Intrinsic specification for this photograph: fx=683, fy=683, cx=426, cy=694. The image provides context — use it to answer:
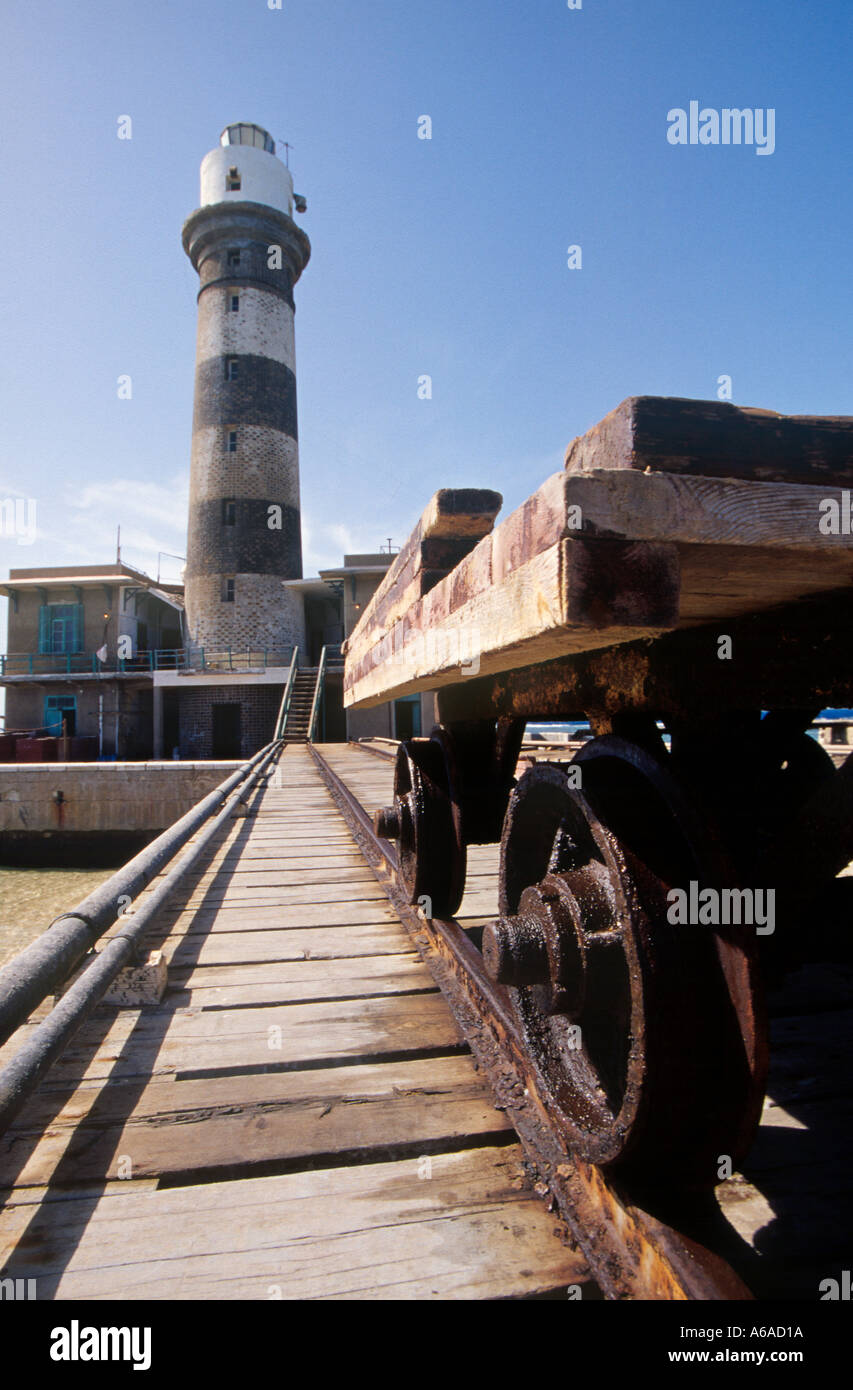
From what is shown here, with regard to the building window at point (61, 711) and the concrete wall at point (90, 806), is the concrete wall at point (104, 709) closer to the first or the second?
the building window at point (61, 711)

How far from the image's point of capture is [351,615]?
25.4 meters

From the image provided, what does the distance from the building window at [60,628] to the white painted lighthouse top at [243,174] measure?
16.7m

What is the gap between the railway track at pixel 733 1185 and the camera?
109cm

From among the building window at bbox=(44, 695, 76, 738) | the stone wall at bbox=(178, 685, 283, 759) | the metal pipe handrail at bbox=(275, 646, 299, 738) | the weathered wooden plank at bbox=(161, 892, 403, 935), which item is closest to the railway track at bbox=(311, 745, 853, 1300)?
the weathered wooden plank at bbox=(161, 892, 403, 935)

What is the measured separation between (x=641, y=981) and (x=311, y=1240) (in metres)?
0.86

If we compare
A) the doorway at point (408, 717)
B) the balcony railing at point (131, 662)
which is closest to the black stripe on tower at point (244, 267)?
the balcony railing at point (131, 662)

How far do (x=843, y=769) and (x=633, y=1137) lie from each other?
29.6 inches

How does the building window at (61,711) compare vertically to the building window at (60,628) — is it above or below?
below

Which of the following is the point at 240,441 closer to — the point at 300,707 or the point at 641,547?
Result: the point at 300,707

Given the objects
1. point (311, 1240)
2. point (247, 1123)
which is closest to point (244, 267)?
point (247, 1123)

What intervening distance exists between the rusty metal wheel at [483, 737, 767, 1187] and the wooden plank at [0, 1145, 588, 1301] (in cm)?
22

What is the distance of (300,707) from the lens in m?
22.6
